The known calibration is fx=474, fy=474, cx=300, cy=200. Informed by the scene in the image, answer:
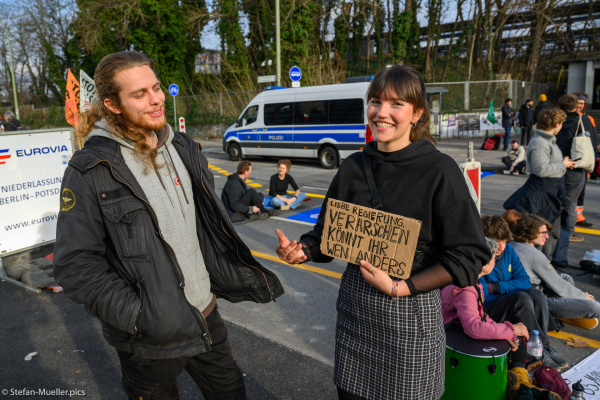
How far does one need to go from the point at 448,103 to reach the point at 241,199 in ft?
59.5

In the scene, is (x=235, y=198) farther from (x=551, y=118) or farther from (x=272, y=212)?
(x=551, y=118)

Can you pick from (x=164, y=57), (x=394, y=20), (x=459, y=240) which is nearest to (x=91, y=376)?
(x=459, y=240)

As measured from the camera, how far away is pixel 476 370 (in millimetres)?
2777

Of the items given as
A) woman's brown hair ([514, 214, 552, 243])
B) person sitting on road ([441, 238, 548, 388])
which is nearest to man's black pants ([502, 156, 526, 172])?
woman's brown hair ([514, 214, 552, 243])

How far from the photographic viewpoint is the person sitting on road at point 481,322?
2.93 m

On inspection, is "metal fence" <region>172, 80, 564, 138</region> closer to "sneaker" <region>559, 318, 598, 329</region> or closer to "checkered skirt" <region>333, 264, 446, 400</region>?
"sneaker" <region>559, 318, 598, 329</region>

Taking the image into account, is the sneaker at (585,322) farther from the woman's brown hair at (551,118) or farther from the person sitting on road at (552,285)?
the woman's brown hair at (551,118)

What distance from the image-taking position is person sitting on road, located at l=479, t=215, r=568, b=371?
11.9 feet

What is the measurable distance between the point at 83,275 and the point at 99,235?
6.7 inches

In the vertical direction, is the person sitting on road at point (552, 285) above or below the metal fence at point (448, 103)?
below

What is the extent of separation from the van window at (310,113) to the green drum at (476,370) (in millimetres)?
12640

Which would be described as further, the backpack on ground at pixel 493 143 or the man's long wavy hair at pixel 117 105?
the backpack on ground at pixel 493 143

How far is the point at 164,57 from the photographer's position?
32.5 meters

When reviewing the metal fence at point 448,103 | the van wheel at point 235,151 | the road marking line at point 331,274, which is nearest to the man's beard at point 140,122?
the road marking line at point 331,274
